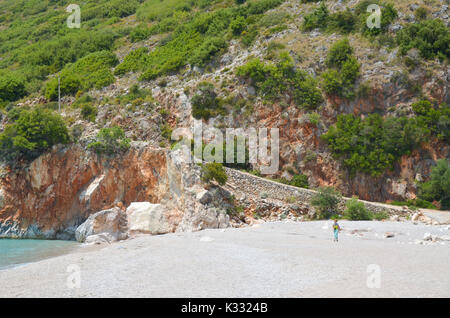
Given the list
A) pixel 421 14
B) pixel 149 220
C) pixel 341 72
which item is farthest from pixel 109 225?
pixel 421 14

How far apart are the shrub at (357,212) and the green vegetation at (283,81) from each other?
38.7 ft

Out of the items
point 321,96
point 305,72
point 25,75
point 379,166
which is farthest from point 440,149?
point 25,75

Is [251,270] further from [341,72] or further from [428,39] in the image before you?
[428,39]

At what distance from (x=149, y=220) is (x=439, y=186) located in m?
21.8

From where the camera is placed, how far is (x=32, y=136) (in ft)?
111

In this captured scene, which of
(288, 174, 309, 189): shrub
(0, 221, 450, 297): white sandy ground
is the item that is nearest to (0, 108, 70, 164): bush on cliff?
(0, 221, 450, 297): white sandy ground

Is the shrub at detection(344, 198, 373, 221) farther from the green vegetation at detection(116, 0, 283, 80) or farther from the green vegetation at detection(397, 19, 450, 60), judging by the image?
the green vegetation at detection(116, 0, 283, 80)

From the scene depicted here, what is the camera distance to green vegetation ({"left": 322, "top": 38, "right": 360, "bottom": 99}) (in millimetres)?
35125

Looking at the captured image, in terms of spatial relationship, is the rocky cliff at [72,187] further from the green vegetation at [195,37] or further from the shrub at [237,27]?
the shrub at [237,27]

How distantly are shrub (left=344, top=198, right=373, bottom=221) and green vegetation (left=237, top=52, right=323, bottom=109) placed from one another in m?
11.8
